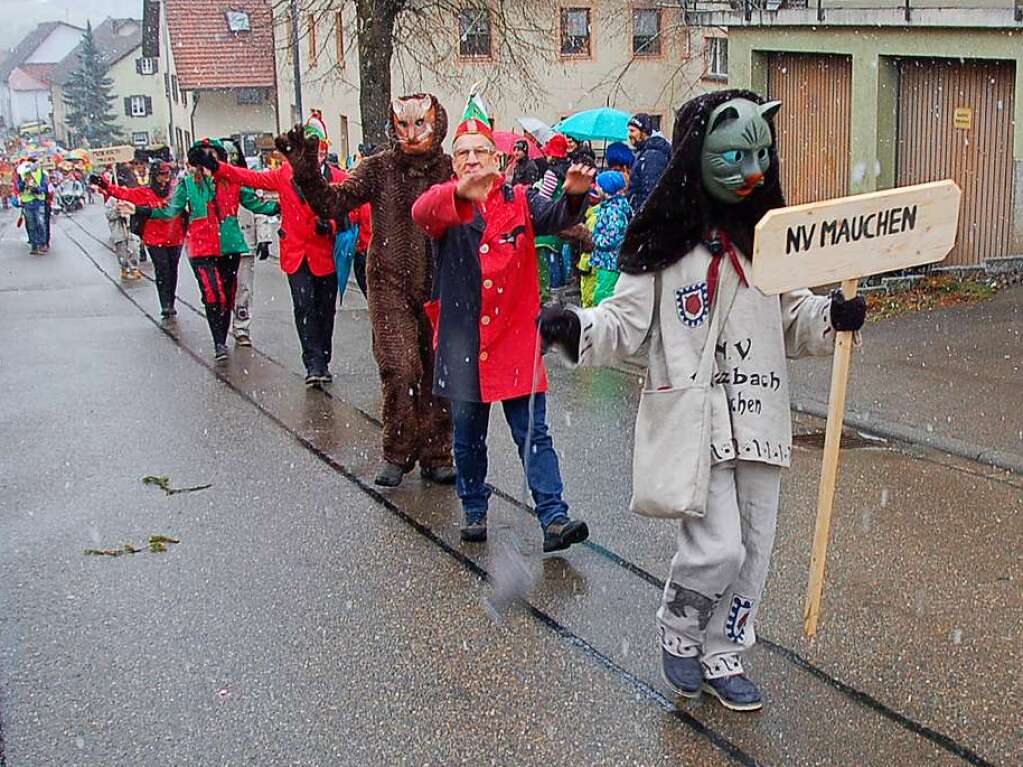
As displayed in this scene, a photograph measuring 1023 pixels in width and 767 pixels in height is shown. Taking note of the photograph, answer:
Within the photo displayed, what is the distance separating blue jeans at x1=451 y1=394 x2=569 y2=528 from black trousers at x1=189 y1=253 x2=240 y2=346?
6481 millimetres

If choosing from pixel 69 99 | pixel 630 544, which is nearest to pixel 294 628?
pixel 630 544

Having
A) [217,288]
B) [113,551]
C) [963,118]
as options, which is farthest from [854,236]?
[963,118]

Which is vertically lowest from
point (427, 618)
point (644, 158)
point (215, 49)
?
point (427, 618)

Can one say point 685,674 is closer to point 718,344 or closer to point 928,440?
point 718,344

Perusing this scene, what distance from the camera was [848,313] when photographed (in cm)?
452

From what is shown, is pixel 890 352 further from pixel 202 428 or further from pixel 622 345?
pixel 622 345

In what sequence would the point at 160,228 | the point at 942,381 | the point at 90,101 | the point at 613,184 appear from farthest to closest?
the point at 90,101 → the point at 160,228 → the point at 613,184 → the point at 942,381

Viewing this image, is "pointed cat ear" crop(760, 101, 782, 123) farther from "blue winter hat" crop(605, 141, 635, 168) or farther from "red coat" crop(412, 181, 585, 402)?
"blue winter hat" crop(605, 141, 635, 168)

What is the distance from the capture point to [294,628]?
18.5 ft

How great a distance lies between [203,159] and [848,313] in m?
6.84

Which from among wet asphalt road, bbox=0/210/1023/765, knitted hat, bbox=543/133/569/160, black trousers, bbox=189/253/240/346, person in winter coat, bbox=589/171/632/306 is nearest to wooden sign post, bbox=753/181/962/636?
wet asphalt road, bbox=0/210/1023/765

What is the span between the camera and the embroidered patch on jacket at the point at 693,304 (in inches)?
183

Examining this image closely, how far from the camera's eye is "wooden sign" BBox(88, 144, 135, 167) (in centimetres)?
1694

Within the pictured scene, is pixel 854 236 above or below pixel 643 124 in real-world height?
below
